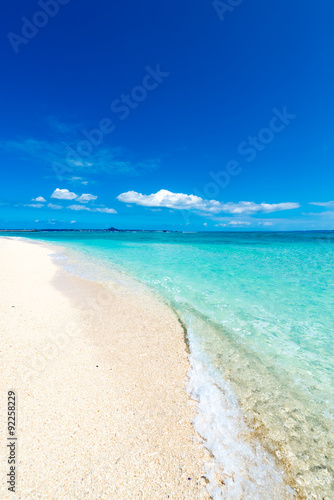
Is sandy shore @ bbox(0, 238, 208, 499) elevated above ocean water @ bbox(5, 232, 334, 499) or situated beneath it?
elevated above

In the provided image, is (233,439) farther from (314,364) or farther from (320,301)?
(320,301)

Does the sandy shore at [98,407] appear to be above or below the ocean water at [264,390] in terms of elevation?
above

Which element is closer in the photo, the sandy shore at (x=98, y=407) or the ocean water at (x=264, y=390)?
the sandy shore at (x=98, y=407)

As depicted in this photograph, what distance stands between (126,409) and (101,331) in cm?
280

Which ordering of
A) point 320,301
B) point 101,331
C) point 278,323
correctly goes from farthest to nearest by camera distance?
point 320,301, point 278,323, point 101,331

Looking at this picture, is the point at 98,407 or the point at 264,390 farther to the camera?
the point at 264,390

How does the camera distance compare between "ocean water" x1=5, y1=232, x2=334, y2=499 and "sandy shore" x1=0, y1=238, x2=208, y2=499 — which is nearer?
"sandy shore" x1=0, y1=238, x2=208, y2=499

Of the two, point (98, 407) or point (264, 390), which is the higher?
point (98, 407)

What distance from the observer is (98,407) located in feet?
10.8

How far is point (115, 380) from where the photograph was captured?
3.99 metres

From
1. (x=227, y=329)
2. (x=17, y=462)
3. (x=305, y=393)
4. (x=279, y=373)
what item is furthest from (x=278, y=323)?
(x=17, y=462)

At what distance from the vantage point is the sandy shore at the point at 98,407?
2.35 metres

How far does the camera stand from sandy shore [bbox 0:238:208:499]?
235 centimetres

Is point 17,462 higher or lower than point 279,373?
→ higher
